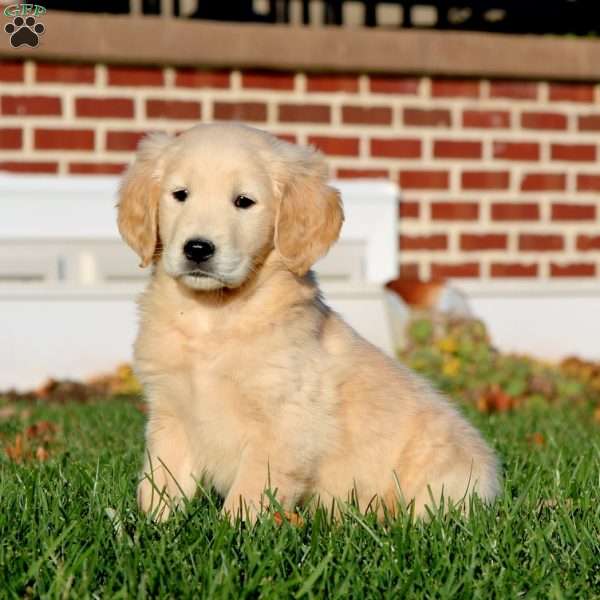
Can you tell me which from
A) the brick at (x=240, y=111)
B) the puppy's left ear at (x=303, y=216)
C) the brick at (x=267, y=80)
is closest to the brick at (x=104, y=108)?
the brick at (x=240, y=111)

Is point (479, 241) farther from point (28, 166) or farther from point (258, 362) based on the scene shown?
point (258, 362)

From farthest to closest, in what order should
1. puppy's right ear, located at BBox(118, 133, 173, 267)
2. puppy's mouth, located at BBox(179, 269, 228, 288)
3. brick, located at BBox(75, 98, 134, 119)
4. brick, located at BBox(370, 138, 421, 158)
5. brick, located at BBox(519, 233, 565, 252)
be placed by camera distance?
brick, located at BBox(519, 233, 565, 252) → brick, located at BBox(370, 138, 421, 158) → brick, located at BBox(75, 98, 134, 119) → puppy's right ear, located at BBox(118, 133, 173, 267) → puppy's mouth, located at BBox(179, 269, 228, 288)

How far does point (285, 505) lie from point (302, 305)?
662 mm

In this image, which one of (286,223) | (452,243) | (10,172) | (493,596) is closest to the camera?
(493,596)

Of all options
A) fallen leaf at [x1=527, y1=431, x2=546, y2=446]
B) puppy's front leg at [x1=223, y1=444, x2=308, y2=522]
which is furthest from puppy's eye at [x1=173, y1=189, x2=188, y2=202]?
fallen leaf at [x1=527, y1=431, x2=546, y2=446]

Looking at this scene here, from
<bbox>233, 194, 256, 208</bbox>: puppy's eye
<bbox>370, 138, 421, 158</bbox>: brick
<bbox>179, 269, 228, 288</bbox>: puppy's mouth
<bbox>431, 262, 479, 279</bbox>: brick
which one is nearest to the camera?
<bbox>179, 269, 228, 288</bbox>: puppy's mouth

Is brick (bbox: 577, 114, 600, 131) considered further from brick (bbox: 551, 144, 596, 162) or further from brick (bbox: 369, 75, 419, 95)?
brick (bbox: 369, 75, 419, 95)

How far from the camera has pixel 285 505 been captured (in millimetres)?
3227

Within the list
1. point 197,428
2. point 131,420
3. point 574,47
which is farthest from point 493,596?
point 574,47

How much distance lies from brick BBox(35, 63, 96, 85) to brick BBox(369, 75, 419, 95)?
195 cm

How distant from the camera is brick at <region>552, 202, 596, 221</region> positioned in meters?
8.02

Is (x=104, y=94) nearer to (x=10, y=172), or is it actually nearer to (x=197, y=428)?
(x=10, y=172)

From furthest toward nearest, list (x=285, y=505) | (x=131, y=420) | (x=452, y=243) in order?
(x=452, y=243), (x=131, y=420), (x=285, y=505)

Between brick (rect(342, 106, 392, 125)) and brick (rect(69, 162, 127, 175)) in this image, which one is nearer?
brick (rect(69, 162, 127, 175))
